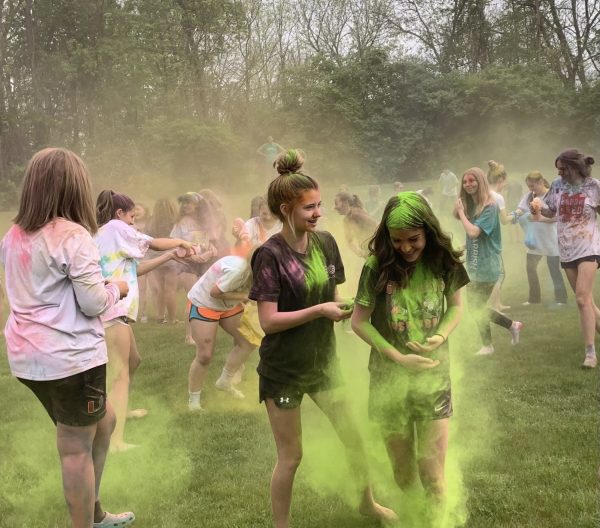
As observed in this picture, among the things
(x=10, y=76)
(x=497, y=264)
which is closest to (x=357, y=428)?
(x=497, y=264)

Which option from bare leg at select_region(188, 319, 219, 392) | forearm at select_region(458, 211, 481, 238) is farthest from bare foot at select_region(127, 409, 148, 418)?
forearm at select_region(458, 211, 481, 238)

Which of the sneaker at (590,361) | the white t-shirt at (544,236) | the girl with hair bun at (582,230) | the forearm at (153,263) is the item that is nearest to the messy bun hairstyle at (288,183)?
the forearm at (153,263)

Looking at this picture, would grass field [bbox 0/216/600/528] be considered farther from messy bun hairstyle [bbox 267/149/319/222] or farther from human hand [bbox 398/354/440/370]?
messy bun hairstyle [bbox 267/149/319/222]

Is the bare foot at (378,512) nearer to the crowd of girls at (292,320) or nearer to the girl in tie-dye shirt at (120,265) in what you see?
the crowd of girls at (292,320)

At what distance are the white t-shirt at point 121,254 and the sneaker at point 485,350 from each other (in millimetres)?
3720

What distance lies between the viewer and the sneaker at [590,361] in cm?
532

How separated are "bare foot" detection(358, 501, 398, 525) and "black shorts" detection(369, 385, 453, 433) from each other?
21.9 inches

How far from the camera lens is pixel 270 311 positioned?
2650 mm

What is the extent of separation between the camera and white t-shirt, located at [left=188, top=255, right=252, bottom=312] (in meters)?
4.59

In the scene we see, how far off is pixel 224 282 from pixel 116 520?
1.92 m

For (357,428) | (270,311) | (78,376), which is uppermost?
(270,311)

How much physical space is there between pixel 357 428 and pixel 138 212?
6.55 m

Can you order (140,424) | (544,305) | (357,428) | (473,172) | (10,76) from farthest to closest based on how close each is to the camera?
(10,76), (544,305), (473,172), (140,424), (357,428)

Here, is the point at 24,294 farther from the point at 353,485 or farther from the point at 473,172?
the point at 473,172
